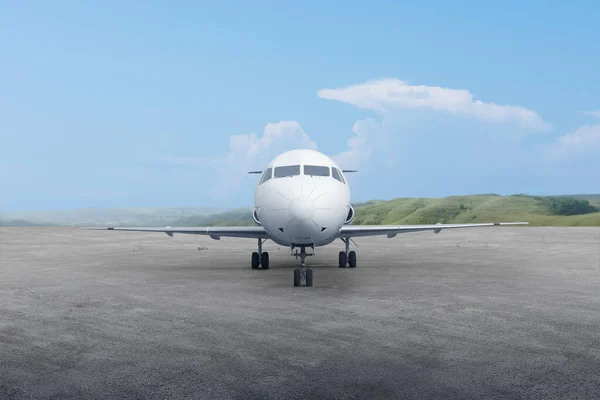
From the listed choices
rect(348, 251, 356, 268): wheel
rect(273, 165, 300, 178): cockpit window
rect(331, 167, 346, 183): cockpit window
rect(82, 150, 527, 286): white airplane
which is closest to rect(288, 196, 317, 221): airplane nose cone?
rect(82, 150, 527, 286): white airplane

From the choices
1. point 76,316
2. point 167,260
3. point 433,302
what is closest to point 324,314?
point 433,302

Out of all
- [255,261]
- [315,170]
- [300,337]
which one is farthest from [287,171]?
[300,337]

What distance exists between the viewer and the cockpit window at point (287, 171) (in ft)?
47.2

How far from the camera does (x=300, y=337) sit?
7.61 m

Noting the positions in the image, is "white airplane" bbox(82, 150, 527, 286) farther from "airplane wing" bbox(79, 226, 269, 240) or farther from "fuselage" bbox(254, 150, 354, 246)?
"airplane wing" bbox(79, 226, 269, 240)

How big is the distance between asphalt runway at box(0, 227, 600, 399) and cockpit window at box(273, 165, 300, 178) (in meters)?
2.89

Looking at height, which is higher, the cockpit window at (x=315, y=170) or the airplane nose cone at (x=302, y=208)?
the cockpit window at (x=315, y=170)

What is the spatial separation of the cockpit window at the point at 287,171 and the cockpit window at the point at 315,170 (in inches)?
9.6

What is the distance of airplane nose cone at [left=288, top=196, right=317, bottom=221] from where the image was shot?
481 inches

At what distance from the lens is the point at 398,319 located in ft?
29.3

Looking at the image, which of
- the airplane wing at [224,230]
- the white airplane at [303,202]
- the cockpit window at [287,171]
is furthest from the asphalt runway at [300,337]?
the cockpit window at [287,171]

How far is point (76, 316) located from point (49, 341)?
6.39 ft

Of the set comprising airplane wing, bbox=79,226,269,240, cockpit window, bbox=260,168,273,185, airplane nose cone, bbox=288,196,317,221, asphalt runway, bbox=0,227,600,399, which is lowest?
asphalt runway, bbox=0,227,600,399

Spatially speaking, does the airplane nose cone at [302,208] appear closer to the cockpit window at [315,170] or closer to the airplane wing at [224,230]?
the cockpit window at [315,170]
